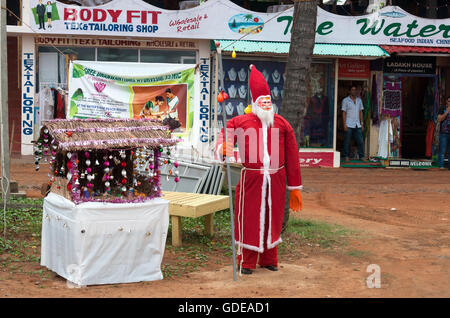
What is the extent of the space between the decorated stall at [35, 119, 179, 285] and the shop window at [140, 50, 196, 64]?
10309 millimetres

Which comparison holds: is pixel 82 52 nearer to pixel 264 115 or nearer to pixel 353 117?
pixel 353 117

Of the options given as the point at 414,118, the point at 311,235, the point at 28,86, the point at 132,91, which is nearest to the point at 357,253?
the point at 311,235

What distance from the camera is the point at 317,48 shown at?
16609 mm

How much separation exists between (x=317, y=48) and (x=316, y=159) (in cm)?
302

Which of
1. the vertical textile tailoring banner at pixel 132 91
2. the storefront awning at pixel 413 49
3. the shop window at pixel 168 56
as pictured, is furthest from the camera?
the shop window at pixel 168 56

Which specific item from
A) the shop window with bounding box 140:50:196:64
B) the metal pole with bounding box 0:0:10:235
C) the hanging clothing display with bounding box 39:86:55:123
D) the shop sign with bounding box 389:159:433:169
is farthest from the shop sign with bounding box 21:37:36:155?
the shop sign with bounding box 389:159:433:169

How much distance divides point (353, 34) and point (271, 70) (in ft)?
7.87

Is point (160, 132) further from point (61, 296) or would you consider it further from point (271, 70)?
point (271, 70)

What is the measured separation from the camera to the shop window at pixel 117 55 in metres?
16.7

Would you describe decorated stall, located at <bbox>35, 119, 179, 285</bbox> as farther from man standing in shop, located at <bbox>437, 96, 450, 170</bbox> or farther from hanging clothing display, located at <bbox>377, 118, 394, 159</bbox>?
hanging clothing display, located at <bbox>377, 118, 394, 159</bbox>

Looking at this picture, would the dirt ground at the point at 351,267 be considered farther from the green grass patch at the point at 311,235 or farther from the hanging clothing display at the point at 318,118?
the hanging clothing display at the point at 318,118

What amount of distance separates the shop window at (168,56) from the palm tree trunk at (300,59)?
27.7ft

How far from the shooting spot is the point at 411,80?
1945 cm

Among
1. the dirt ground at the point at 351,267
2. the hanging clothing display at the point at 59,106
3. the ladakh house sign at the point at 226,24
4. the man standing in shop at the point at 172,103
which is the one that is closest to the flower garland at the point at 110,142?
the dirt ground at the point at 351,267
